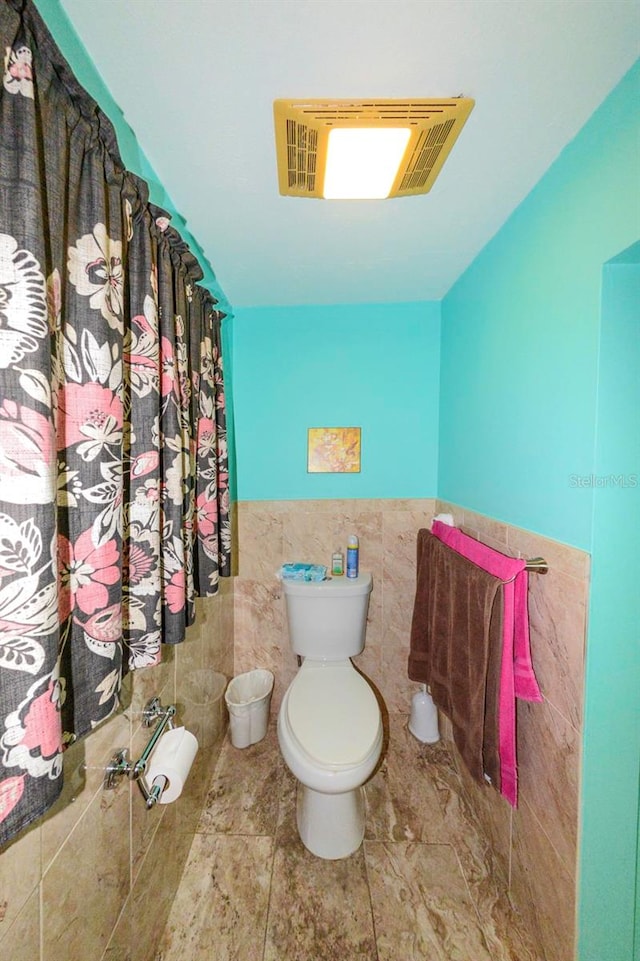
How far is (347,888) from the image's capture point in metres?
1.22

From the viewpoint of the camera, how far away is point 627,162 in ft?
2.44

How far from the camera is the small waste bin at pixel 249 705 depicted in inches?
69.0

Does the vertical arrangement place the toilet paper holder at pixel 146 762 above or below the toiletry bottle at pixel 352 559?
below

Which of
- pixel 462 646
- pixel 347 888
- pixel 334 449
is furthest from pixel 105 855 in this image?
pixel 334 449

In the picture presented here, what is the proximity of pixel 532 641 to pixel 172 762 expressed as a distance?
3.59 ft

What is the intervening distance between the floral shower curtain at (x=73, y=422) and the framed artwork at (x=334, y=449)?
921mm

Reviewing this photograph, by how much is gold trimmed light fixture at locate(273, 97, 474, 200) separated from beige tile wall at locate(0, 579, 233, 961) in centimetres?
144

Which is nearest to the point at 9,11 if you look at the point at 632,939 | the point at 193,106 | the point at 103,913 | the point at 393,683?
the point at 193,106

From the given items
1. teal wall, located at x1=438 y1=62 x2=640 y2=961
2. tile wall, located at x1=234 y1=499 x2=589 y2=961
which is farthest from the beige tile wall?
teal wall, located at x1=438 y1=62 x2=640 y2=961

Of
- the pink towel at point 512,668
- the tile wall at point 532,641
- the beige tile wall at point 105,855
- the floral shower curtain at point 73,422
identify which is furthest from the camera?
the pink towel at point 512,668

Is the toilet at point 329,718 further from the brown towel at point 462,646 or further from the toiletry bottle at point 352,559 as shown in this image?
the brown towel at point 462,646

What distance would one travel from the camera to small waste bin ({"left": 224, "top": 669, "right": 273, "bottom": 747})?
69.0 inches

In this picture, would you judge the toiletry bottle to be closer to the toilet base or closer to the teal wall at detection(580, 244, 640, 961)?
the toilet base

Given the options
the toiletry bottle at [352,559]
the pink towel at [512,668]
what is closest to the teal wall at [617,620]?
the pink towel at [512,668]
